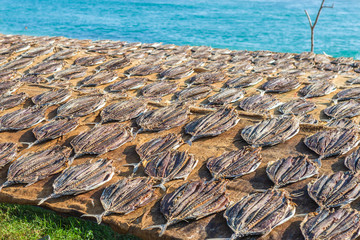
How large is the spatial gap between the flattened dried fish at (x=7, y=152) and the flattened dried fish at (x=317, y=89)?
10.9ft

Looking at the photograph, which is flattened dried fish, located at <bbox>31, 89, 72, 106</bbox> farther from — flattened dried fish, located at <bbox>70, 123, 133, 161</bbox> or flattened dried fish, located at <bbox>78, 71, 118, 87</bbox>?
flattened dried fish, located at <bbox>70, 123, 133, 161</bbox>

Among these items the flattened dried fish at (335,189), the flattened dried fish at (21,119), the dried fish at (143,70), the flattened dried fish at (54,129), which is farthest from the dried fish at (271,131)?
the dried fish at (143,70)

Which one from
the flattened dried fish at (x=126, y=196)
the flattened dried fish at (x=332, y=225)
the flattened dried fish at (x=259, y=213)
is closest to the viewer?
the flattened dried fish at (x=332, y=225)

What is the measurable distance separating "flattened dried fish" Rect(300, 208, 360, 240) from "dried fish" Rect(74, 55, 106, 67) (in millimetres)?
4806

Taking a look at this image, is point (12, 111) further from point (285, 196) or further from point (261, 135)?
point (285, 196)

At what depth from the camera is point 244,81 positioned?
501cm

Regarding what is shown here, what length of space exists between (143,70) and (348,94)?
9.67 feet

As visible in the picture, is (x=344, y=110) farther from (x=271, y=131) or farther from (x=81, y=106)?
(x=81, y=106)

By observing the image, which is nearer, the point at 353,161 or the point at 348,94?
→ the point at 353,161

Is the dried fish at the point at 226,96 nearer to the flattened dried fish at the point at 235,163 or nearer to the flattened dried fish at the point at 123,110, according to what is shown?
the flattened dried fish at the point at 123,110

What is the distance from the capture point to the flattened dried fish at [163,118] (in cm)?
381

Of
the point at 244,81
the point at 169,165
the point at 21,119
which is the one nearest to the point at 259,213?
the point at 169,165

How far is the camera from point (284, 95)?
4594 millimetres

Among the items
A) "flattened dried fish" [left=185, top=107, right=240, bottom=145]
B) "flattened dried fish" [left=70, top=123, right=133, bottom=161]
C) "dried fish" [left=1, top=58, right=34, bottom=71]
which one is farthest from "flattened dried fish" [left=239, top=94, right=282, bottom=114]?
"dried fish" [left=1, top=58, right=34, bottom=71]
